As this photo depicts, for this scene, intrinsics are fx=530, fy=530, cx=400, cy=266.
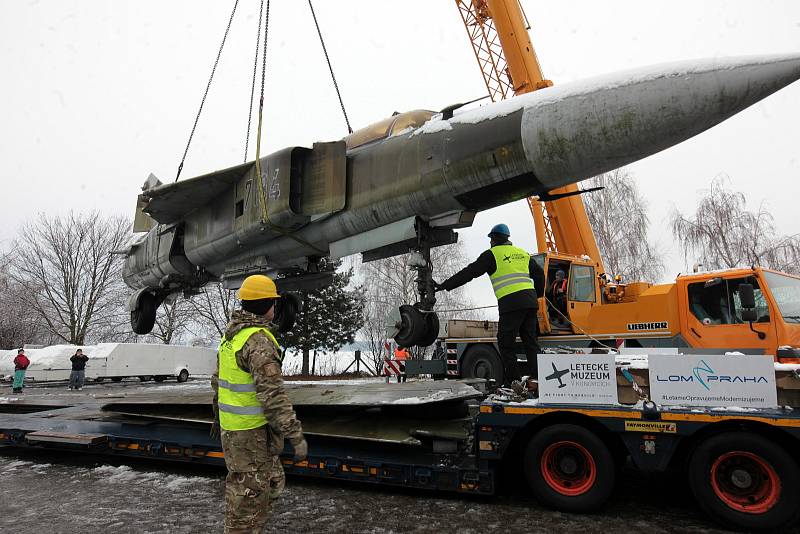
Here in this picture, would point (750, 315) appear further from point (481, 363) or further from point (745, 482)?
point (481, 363)

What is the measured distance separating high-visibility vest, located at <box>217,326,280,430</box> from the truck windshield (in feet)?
22.1

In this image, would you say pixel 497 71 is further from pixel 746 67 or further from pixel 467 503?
pixel 467 503

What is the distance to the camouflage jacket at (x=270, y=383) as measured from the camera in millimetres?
2875

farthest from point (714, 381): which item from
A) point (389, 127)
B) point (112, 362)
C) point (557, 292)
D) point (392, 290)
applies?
point (392, 290)

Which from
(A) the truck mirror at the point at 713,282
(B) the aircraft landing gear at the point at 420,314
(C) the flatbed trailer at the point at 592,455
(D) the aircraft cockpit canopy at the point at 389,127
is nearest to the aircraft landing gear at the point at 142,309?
(C) the flatbed trailer at the point at 592,455

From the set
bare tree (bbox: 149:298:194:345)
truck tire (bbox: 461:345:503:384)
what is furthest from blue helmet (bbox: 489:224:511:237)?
bare tree (bbox: 149:298:194:345)

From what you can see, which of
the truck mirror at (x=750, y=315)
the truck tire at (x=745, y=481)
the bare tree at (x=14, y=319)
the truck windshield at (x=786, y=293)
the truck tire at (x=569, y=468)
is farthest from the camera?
the bare tree at (x=14, y=319)

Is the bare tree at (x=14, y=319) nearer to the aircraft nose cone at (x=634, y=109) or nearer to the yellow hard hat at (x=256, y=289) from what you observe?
the yellow hard hat at (x=256, y=289)

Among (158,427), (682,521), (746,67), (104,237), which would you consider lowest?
(682,521)

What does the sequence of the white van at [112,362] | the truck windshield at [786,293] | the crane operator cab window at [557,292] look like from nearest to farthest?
the truck windshield at [786,293], the crane operator cab window at [557,292], the white van at [112,362]

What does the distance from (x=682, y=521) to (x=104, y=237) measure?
117ft

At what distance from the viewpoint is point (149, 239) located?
9.84 metres

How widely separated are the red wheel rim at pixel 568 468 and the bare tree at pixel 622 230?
18.9 meters

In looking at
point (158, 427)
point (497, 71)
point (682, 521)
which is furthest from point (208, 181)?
point (497, 71)
